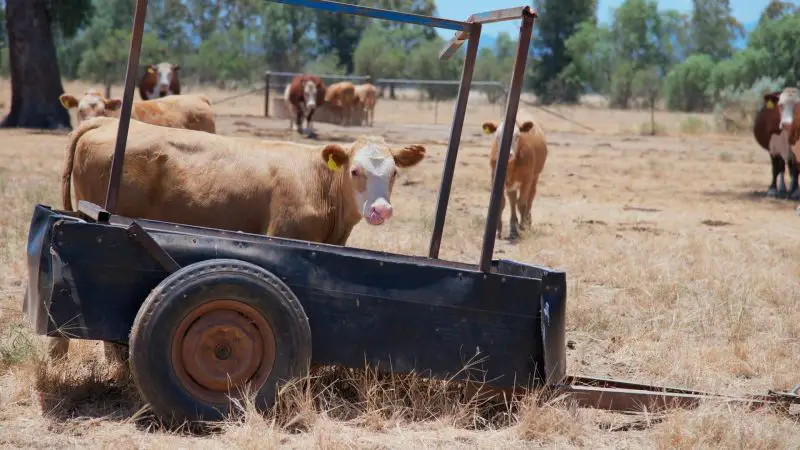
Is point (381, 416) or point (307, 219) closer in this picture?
point (381, 416)

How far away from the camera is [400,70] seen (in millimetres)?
62906

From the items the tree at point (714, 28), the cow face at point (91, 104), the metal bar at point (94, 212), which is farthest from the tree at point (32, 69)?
the tree at point (714, 28)

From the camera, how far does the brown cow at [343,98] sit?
30.1 metres

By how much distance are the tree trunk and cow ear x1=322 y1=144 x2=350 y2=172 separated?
1820 centimetres

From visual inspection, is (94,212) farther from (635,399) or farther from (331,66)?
(331,66)

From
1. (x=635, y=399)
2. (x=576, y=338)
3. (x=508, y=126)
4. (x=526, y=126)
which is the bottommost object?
(x=576, y=338)

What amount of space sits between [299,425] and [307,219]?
202 centimetres

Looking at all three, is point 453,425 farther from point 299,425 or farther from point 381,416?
point 299,425

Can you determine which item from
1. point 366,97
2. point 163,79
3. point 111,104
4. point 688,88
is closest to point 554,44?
point 688,88

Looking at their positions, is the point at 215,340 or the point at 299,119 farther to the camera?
the point at 299,119

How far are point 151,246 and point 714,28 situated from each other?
364 feet

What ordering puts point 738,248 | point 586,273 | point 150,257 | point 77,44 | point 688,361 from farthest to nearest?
point 77,44 < point 738,248 < point 586,273 < point 688,361 < point 150,257

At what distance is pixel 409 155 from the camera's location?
6512mm

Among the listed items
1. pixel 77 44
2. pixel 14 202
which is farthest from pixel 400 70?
pixel 14 202
